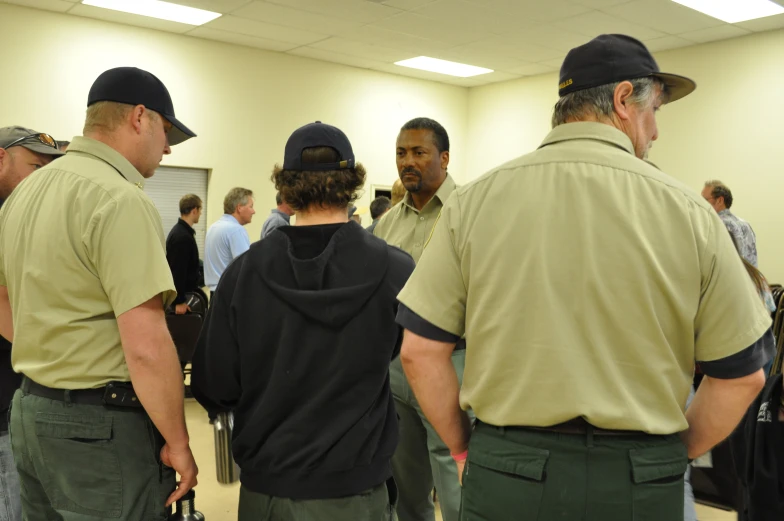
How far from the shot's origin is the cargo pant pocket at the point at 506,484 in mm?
1368

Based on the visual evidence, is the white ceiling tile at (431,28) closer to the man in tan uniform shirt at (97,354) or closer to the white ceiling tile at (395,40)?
the white ceiling tile at (395,40)

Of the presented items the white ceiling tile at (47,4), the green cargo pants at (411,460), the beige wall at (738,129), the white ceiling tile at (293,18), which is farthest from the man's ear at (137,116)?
the beige wall at (738,129)

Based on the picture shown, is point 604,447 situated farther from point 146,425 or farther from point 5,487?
point 5,487

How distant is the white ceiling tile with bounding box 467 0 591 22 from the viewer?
6148 millimetres

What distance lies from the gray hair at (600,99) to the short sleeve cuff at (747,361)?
0.55 m

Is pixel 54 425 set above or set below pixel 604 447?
below

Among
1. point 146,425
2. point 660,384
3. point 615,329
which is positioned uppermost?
point 615,329

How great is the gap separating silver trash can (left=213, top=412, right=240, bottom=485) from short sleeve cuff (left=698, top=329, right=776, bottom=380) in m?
1.14

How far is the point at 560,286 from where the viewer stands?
1.37m

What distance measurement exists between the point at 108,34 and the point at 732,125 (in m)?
6.53

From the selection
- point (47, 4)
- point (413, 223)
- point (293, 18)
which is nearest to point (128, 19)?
point (47, 4)

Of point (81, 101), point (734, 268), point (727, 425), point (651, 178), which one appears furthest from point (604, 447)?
point (81, 101)

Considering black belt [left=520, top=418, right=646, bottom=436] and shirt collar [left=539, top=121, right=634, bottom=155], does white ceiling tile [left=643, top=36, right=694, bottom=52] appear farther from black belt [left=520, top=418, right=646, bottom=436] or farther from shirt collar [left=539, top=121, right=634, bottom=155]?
black belt [left=520, top=418, right=646, bottom=436]

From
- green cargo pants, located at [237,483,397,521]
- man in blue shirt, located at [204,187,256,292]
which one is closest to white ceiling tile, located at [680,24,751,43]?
man in blue shirt, located at [204,187,256,292]
